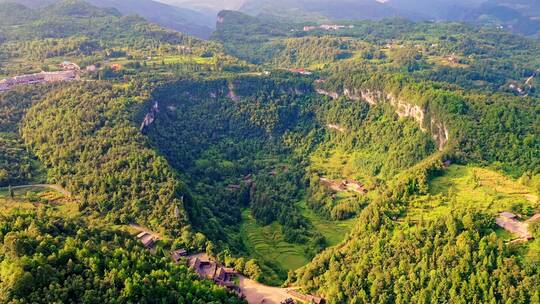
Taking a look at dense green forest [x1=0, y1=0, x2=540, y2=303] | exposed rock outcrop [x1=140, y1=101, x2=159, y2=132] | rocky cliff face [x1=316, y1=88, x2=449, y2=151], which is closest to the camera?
dense green forest [x1=0, y1=0, x2=540, y2=303]

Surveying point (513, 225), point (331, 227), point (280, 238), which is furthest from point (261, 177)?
point (513, 225)

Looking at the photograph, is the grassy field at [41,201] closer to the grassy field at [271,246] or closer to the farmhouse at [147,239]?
the farmhouse at [147,239]

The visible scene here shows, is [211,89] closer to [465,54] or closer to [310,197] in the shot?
[310,197]

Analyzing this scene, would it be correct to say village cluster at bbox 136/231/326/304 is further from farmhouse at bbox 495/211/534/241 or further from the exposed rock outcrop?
the exposed rock outcrop

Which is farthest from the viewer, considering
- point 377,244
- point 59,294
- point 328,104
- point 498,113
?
point 328,104

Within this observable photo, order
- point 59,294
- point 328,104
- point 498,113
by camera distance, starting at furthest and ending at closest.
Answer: point 328,104, point 498,113, point 59,294

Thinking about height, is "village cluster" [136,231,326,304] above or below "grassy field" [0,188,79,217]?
below

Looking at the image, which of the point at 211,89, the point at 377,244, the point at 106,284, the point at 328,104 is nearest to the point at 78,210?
the point at 106,284

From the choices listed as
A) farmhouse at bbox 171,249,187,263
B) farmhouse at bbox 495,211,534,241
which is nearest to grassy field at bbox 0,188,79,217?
farmhouse at bbox 171,249,187,263

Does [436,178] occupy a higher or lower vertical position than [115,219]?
higher
